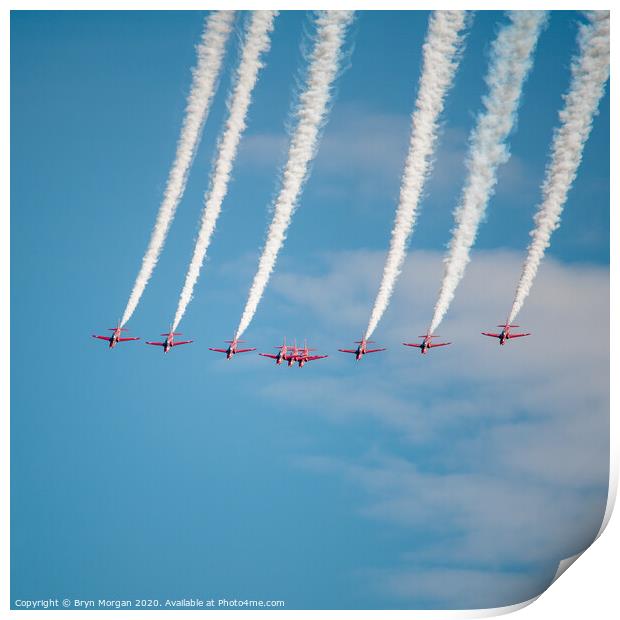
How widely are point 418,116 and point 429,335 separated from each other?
5.44m

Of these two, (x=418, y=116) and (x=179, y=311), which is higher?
(x=418, y=116)

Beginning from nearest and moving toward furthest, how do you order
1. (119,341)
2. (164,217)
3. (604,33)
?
(604,33) < (164,217) < (119,341)

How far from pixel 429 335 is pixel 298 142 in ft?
18.7

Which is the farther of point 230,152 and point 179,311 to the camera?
point 179,311

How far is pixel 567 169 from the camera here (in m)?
22.7

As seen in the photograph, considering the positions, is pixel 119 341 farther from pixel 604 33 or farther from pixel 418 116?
pixel 604 33

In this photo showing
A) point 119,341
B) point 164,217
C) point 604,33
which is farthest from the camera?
point 119,341

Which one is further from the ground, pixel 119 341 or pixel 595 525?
pixel 119 341

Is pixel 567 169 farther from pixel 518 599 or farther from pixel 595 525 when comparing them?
pixel 518 599

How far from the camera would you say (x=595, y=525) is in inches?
961
